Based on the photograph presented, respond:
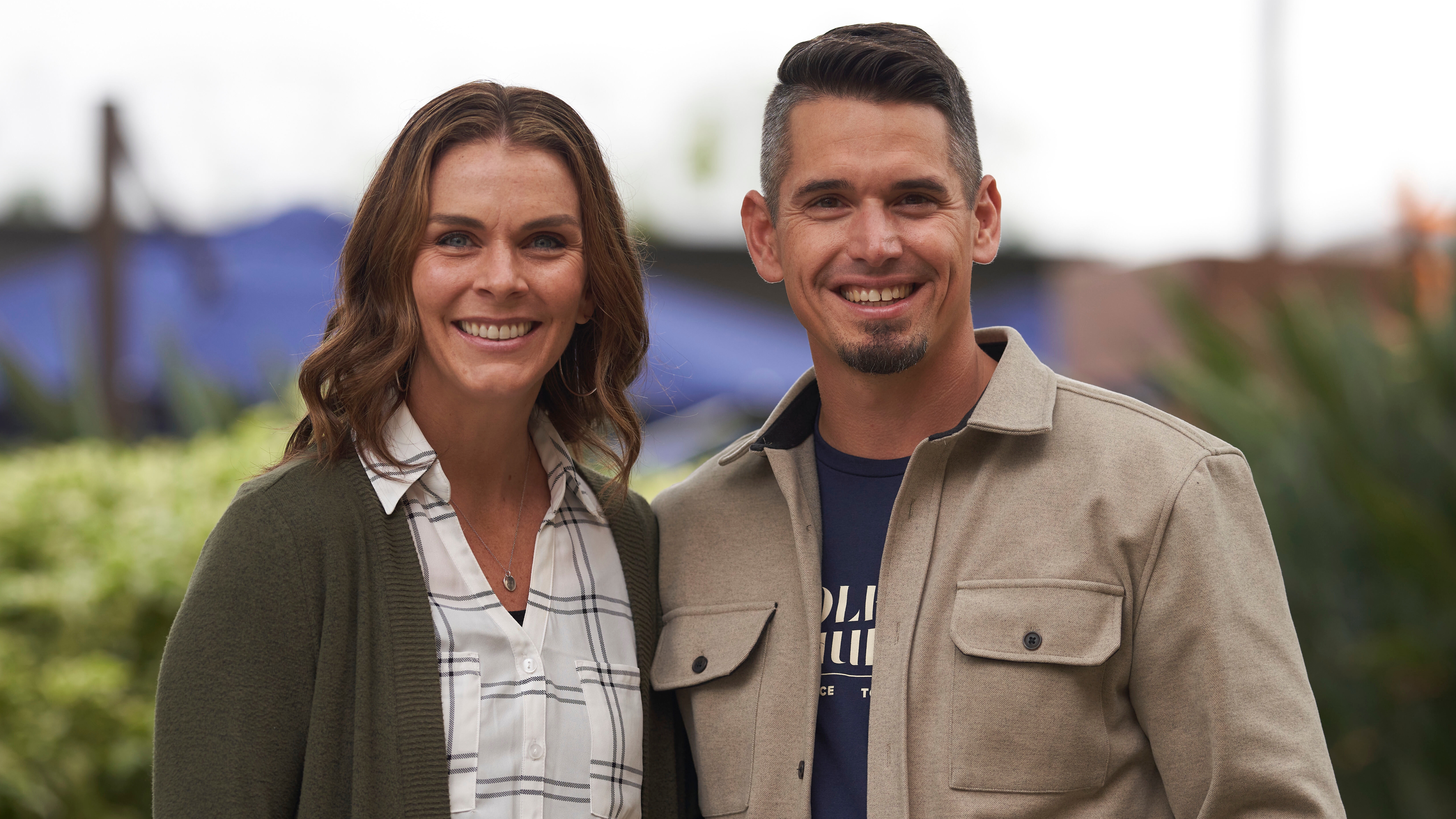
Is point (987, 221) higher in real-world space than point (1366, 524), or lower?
higher

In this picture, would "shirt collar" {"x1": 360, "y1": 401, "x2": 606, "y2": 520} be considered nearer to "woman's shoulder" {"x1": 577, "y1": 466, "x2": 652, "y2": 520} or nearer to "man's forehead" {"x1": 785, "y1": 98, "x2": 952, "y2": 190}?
"woman's shoulder" {"x1": 577, "y1": 466, "x2": 652, "y2": 520}

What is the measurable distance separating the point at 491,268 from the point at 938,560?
0.89 meters

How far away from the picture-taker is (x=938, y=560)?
2182 millimetres

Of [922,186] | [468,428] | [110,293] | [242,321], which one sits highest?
[242,321]

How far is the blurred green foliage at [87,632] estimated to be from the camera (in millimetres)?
3756

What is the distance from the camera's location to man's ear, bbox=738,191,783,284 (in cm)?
250

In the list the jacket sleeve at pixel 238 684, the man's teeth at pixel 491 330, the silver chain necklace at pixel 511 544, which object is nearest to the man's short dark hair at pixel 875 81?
the man's teeth at pixel 491 330

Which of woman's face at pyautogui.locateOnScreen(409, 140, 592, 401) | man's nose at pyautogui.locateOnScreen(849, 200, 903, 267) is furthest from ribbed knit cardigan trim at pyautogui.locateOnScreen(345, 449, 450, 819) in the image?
man's nose at pyautogui.locateOnScreen(849, 200, 903, 267)

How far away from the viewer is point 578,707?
86.9 inches

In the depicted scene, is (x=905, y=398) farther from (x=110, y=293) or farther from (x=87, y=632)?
(x=110, y=293)

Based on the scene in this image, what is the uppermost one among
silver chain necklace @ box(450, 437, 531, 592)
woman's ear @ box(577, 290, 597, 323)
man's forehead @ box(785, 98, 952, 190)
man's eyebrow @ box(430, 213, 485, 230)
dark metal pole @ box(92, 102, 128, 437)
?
dark metal pole @ box(92, 102, 128, 437)

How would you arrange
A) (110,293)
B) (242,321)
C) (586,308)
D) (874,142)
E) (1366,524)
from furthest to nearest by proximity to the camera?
1. (242,321)
2. (110,293)
3. (1366,524)
4. (586,308)
5. (874,142)

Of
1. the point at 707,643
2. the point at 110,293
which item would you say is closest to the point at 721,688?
the point at 707,643

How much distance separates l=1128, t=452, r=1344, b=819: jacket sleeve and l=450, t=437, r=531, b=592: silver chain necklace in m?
1.04
